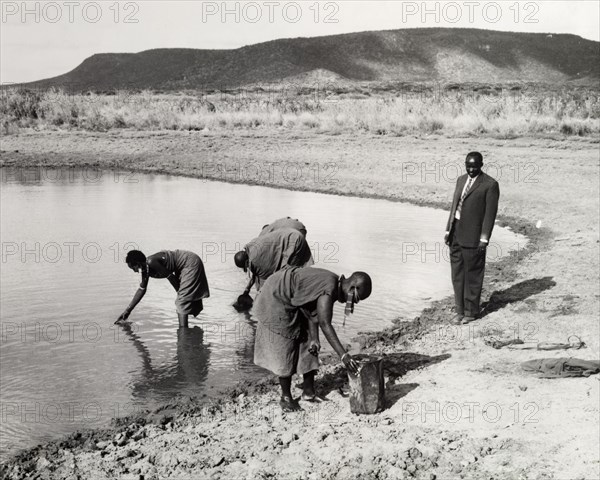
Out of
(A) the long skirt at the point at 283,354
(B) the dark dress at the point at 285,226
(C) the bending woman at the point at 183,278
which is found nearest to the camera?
(A) the long skirt at the point at 283,354

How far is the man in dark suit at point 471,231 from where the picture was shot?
8117 millimetres

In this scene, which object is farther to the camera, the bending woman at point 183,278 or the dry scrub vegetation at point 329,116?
the dry scrub vegetation at point 329,116

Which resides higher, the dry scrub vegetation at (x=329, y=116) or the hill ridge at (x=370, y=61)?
the hill ridge at (x=370, y=61)

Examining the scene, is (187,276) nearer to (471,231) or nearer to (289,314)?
(289,314)

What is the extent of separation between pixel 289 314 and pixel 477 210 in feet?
9.62

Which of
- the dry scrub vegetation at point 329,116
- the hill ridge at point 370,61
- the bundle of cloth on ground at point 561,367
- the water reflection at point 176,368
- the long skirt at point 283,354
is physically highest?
the hill ridge at point 370,61

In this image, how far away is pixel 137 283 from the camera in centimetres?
1053

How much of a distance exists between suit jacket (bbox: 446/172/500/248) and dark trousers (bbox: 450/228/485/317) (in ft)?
0.36

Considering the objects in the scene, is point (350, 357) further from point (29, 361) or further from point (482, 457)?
point (29, 361)

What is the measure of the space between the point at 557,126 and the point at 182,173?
11055 mm

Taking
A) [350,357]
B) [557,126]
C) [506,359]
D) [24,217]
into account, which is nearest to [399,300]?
[506,359]

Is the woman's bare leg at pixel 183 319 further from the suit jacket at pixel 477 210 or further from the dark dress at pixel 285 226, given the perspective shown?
the suit jacket at pixel 477 210

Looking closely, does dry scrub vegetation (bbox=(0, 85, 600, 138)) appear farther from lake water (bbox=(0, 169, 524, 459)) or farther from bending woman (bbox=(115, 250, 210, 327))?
bending woman (bbox=(115, 250, 210, 327))

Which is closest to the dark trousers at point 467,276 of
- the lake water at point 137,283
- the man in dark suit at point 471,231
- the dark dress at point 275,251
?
the man in dark suit at point 471,231
